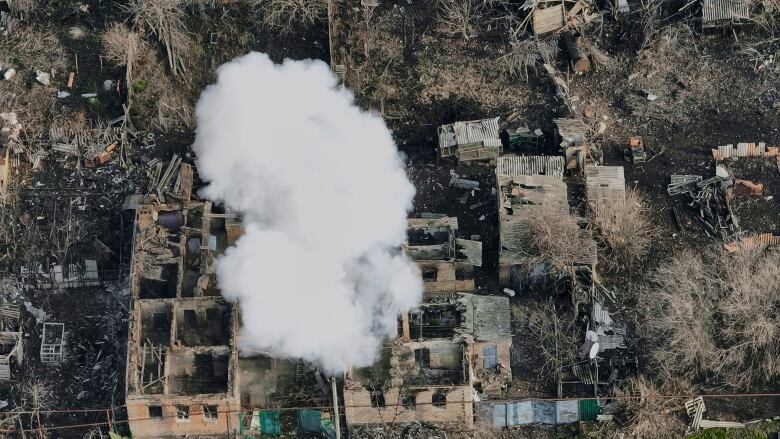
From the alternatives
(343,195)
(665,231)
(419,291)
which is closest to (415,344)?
(419,291)

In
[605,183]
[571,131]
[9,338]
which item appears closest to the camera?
[9,338]

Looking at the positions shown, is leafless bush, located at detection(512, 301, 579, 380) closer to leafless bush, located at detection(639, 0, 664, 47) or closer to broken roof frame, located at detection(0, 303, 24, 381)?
leafless bush, located at detection(639, 0, 664, 47)

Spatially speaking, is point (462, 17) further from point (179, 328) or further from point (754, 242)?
point (179, 328)

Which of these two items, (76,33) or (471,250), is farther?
(76,33)

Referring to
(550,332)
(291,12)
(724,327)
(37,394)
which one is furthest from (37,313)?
(724,327)

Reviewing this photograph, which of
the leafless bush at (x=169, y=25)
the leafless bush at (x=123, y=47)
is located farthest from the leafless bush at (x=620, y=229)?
the leafless bush at (x=123, y=47)

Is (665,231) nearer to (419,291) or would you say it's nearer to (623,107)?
(623,107)

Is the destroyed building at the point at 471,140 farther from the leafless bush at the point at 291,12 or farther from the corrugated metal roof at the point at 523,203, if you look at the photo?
the leafless bush at the point at 291,12
